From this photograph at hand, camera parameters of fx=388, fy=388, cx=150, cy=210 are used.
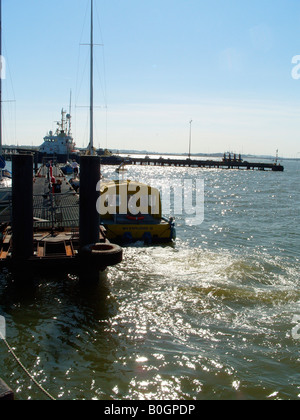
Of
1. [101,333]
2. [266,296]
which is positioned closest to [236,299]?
[266,296]

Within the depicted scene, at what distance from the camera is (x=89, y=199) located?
1055 cm

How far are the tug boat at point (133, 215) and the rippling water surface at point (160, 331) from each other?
2.37m

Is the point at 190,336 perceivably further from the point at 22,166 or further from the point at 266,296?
the point at 22,166

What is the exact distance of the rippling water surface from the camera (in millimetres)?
6984

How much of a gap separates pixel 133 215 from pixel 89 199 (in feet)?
27.4

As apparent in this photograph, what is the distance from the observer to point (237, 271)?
1378cm

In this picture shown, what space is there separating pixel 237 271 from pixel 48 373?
27.3 ft

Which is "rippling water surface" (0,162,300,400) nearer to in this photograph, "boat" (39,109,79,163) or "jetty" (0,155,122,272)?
"jetty" (0,155,122,272)

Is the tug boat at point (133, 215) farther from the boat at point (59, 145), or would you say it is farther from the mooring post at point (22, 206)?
the boat at point (59, 145)

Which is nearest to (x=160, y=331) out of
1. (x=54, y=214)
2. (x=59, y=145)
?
(x=54, y=214)

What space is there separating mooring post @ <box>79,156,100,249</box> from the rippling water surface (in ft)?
4.90

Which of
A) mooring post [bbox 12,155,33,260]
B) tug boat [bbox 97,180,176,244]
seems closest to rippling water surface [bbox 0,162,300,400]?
mooring post [bbox 12,155,33,260]

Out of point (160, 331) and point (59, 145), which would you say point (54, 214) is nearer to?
point (160, 331)

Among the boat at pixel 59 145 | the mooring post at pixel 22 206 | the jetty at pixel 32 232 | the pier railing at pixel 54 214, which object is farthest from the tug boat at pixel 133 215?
the boat at pixel 59 145
